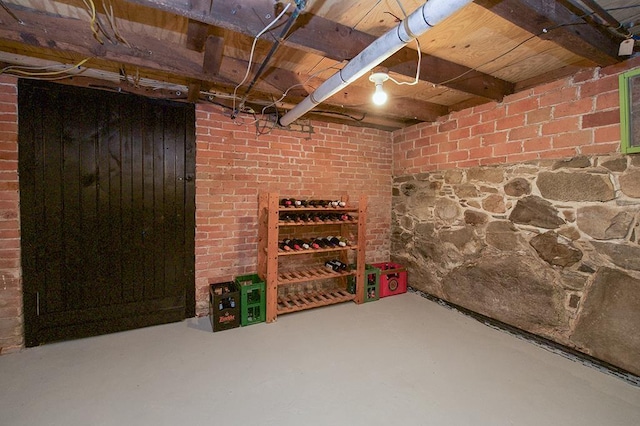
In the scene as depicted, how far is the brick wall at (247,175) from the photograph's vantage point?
2.94 m

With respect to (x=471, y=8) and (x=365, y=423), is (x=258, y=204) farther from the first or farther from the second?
(x=471, y=8)

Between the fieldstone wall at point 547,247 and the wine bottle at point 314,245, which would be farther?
the wine bottle at point 314,245

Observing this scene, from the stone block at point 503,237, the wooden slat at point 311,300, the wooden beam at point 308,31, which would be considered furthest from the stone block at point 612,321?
the wooden slat at point 311,300

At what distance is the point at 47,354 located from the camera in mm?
2234

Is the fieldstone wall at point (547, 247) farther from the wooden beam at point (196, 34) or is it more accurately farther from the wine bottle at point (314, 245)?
the wooden beam at point (196, 34)

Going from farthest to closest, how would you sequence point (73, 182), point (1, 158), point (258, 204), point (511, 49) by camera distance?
1. point (258, 204)
2. point (73, 182)
3. point (1, 158)
4. point (511, 49)

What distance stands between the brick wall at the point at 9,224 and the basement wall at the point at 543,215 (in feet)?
13.3

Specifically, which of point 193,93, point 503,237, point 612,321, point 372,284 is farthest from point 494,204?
point 193,93

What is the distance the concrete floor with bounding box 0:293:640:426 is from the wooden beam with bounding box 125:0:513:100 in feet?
7.16

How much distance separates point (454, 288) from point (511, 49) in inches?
94.4

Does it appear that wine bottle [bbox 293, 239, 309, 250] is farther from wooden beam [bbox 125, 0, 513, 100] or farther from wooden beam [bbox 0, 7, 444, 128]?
wooden beam [bbox 125, 0, 513, 100]

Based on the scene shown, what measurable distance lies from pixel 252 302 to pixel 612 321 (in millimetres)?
2972

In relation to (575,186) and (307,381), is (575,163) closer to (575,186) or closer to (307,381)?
(575,186)

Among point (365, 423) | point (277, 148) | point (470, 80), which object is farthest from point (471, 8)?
point (365, 423)
